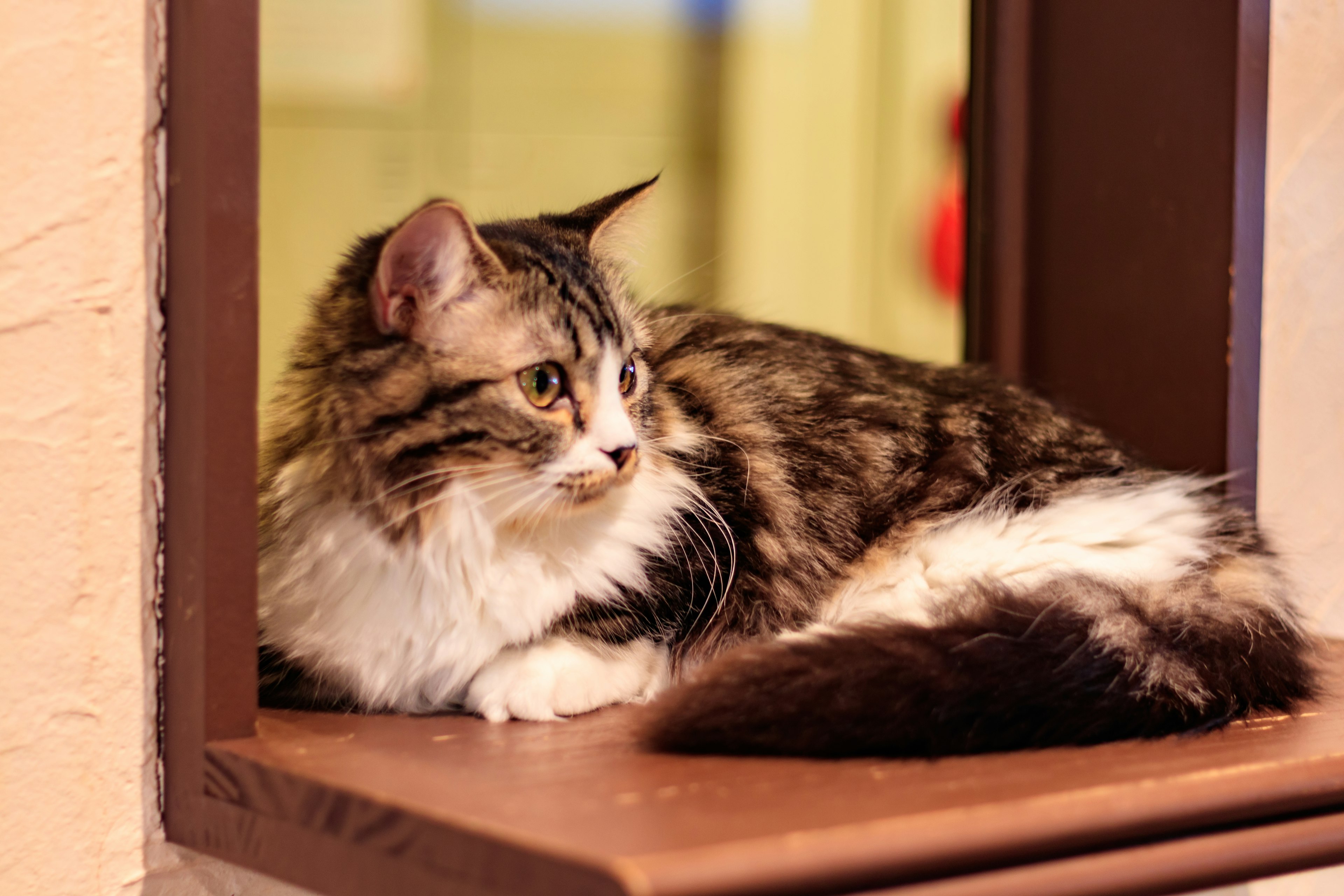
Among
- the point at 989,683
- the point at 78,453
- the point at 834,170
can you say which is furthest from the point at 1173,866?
the point at 834,170

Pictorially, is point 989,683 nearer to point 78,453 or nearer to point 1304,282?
point 78,453

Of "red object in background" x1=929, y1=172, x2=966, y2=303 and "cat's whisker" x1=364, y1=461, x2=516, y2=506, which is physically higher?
"red object in background" x1=929, y1=172, x2=966, y2=303

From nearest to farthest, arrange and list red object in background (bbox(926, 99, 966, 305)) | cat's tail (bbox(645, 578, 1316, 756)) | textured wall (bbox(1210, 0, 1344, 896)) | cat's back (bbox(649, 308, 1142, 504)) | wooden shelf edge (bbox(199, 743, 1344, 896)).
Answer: wooden shelf edge (bbox(199, 743, 1344, 896))
cat's tail (bbox(645, 578, 1316, 756))
cat's back (bbox(649, 308, 1142, 504))
textured wall (bbox(1210, 0, 1344, 896))
red object in background (bbox(926, 99, 966, 305))

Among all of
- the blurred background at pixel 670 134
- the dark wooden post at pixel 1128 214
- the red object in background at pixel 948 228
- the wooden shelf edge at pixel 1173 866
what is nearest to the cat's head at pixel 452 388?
the wooden shelf edge at pixel 1173 866

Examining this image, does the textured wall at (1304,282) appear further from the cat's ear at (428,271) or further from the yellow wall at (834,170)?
the yellow wall at (834,170)

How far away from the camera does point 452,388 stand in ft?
3.18

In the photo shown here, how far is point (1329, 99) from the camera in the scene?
139 cm

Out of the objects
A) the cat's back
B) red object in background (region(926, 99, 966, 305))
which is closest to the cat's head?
the cat's back

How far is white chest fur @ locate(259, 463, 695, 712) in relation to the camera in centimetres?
99

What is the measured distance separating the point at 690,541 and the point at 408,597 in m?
0.31

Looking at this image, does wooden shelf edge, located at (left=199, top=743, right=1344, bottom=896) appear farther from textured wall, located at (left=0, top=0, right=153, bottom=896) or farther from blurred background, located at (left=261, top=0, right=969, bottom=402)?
blurred background, located at (left=261, top=0, right=969, bottom=402)

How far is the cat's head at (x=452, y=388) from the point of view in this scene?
0.96m

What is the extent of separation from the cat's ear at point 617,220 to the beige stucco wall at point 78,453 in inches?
18.7

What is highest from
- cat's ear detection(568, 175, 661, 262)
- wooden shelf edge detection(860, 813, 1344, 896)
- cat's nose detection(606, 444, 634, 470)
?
cat's ear detection(568, 175, 661, 262)
